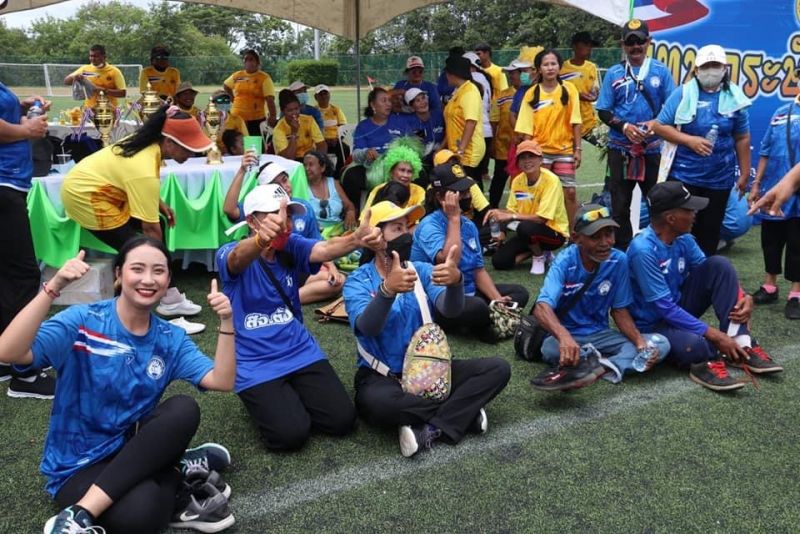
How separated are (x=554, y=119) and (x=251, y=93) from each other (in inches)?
193

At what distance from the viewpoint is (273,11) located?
9352 mm

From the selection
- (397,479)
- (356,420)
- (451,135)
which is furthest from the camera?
(451,135)

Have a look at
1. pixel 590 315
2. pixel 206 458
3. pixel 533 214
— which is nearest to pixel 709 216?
pixel 533 214

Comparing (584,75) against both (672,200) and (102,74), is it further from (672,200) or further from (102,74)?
(102,74)

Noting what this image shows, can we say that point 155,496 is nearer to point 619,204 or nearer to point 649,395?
point 649,395

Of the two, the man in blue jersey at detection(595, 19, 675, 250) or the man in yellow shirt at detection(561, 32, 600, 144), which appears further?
the man in yellow shirt at detection(561, 32, 600, 144)

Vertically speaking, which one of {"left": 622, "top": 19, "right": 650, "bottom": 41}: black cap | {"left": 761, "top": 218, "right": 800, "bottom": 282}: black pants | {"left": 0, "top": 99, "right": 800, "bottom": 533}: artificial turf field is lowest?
{"left": 0, "top": 99, "right": 800, "bottom": 533}: artificial turf field

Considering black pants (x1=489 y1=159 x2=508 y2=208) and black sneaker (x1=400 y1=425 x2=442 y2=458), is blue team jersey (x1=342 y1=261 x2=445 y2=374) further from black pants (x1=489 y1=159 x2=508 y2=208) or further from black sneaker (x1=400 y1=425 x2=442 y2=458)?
black pants (x1=489 y1=159 x2=508 y2=208)

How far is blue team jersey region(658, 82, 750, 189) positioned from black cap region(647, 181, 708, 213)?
1.28 m

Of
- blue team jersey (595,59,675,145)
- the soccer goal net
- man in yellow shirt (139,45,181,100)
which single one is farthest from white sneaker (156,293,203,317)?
the soccer goal net

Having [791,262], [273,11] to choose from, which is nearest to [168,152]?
[791,262]

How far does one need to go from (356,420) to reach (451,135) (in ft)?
15.4

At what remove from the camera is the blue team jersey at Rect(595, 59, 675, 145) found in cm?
585

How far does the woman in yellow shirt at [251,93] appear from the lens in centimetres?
967
